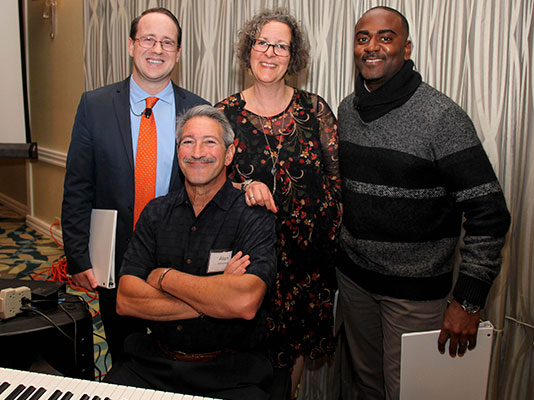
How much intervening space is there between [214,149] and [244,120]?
0.32 meters

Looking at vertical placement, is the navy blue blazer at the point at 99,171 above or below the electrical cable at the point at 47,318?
above

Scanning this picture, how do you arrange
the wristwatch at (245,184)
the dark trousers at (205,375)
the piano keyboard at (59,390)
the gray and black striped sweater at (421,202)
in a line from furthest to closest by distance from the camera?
the wristwatch at (245,184) < the gray and black striped sweater at (421,202) < the dark trousers at (205,375) < the piano keyboard at (59,390)

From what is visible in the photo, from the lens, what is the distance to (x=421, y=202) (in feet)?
5.51

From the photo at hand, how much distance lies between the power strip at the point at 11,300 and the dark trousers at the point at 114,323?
43 centimetres

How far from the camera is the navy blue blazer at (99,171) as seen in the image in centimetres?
192

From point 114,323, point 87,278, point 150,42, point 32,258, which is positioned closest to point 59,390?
point 87,278

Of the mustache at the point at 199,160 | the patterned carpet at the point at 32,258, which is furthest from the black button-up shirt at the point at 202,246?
the patterned carpet at the point at 32,258

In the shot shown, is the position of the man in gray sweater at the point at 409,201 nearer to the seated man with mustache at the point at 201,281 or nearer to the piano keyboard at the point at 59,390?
the seated man with mustache at the point at 201,281

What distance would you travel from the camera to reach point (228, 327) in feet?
5.17

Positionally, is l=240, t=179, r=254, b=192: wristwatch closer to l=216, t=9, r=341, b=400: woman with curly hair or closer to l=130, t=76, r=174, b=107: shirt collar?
l=216, t=9, r=341, b=400: woman with curly hair

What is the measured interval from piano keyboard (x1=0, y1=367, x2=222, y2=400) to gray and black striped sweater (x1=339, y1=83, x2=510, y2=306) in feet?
3.13

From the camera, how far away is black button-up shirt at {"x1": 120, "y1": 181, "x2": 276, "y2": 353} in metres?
1.57

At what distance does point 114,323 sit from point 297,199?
A: 1.05 meters

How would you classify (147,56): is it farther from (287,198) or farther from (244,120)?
(287,198)
